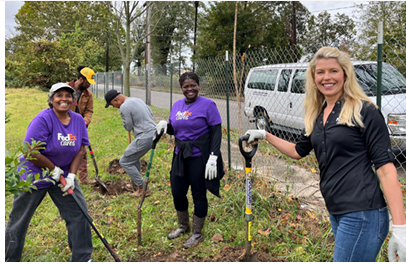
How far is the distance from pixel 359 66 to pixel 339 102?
2516mm


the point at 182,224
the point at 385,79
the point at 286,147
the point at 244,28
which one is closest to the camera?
the point at 286,147

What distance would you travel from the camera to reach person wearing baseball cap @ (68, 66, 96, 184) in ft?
16.3

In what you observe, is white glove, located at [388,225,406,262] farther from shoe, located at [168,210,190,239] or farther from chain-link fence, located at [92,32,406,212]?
shoe, located at [168,210,190,239]

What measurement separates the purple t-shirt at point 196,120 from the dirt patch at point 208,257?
1.04m

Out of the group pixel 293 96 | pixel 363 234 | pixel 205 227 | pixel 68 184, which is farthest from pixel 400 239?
pixel 293 96

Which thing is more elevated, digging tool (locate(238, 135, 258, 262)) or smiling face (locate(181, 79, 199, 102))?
smiling face (locate(181, 79, 199, 102))

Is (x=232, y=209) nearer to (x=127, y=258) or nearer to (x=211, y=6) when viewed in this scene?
(x=127, y=258)

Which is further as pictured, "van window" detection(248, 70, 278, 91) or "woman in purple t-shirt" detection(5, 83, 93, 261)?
"van window" detection(248, 70, 278, 91)

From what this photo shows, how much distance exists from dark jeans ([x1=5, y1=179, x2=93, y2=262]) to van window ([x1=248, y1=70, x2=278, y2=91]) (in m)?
5.56

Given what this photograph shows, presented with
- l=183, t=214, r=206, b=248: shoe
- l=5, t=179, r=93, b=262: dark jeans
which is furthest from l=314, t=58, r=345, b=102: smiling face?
l=5, t=179, r=93, b=262: dark jeans

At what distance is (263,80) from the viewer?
7.64 m

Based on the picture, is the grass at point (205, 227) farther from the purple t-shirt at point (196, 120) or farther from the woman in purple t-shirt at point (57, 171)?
the purple t-shirt at point (196, 120)

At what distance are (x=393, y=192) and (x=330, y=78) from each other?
28.5 inches

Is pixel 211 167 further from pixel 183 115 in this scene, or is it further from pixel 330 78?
pixel 330 78
